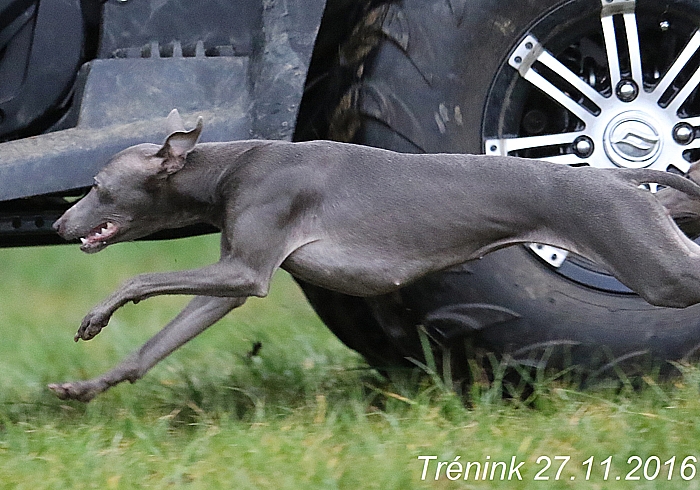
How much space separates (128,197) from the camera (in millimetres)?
3629

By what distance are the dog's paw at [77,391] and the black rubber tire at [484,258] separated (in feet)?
3.38

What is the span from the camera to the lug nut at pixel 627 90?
3.60m

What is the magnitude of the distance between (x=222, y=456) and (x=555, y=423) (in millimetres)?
921

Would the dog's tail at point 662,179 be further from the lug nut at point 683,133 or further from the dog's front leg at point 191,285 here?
the dog's front leg at point 191,285

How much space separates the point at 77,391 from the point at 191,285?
0.56 metres

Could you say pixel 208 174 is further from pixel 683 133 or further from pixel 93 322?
pixel 683 133

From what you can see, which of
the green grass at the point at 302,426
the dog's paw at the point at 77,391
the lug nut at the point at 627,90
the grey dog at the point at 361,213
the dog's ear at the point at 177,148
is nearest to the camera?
the green grass at the point at 302,426

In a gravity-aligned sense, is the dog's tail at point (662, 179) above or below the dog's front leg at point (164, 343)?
above

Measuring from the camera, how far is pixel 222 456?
10.6 ft

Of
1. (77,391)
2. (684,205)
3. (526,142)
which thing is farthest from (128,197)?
(684,205)

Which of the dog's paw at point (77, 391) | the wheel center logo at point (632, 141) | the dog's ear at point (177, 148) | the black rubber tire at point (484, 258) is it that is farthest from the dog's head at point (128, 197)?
the wheel center logo at point (632, 141)

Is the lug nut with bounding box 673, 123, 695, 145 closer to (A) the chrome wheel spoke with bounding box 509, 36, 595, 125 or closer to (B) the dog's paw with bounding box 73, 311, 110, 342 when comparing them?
(A) the chrome wheel spoke with bounding box 509, 36, 595, 125

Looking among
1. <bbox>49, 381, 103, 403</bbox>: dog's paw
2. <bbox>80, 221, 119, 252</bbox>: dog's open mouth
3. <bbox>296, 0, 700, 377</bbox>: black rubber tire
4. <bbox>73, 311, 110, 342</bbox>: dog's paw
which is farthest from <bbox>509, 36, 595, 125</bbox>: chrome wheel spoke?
<bbox>49, 381, 103, 403</bbox>: dog's paw

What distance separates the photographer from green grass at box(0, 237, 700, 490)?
3061mm
